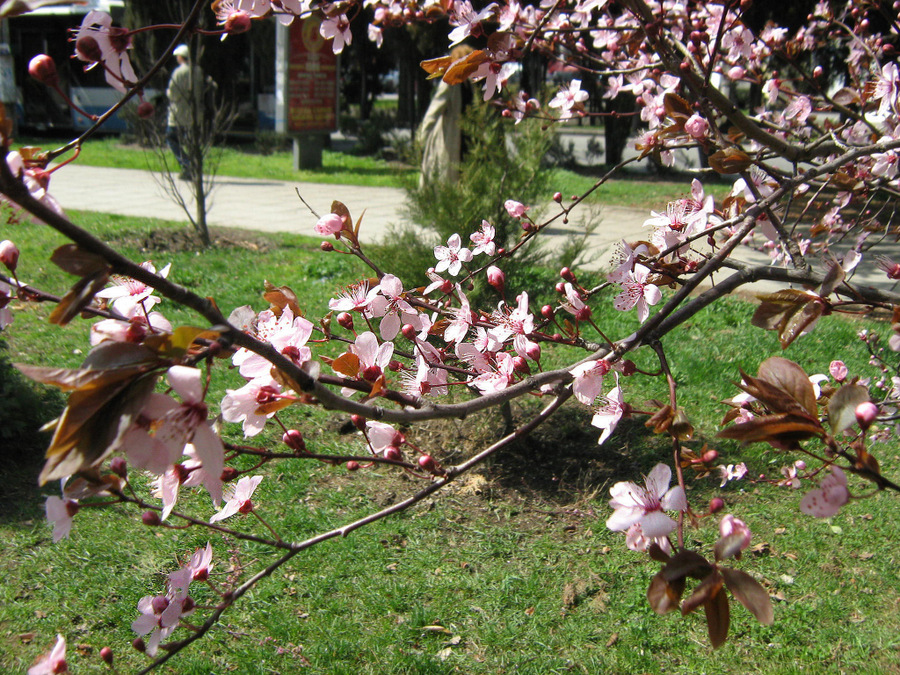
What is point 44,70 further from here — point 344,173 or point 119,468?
point 344,173

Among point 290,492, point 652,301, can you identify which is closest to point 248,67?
point 290,492

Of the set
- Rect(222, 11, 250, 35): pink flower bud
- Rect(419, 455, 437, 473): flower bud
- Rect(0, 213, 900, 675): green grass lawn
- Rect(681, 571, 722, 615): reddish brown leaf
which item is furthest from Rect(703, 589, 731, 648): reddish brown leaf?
Rect(0, 213, 900, 675): green grass lawn

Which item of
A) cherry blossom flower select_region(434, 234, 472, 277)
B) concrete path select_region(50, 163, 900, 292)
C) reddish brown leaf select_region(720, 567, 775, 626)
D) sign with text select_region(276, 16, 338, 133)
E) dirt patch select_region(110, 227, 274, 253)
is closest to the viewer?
reddish brown leaf select_region(720, 567, 775, 626)

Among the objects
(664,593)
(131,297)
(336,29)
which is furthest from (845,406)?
(336,29)

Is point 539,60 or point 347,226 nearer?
point 347,226

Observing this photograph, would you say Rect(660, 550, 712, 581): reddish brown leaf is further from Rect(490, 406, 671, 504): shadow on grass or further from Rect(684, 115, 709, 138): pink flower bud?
Rect(490, 406, 671, 504): shadow on grass

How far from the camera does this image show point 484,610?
2.74 m

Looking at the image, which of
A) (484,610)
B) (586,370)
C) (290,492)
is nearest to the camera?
(586,370)

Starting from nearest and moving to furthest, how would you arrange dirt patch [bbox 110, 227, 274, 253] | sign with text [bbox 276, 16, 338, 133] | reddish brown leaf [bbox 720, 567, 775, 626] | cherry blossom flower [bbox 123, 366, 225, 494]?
cherry blossom flower [bbox 123, 366, 225, 494]
reddish brown leaf [bbox 720, 567, 775, 626]
dirt patch [bbox 110, 227, 274, 253]
sign with text [bbox 276, 16, 338, 133]

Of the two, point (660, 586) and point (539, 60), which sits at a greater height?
point (539, 60)

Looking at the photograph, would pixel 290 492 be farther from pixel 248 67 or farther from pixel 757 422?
pixel 248 67

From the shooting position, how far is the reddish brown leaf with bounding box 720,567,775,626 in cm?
86

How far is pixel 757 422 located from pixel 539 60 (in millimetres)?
18053

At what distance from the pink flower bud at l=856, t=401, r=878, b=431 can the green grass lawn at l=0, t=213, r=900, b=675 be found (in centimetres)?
182
